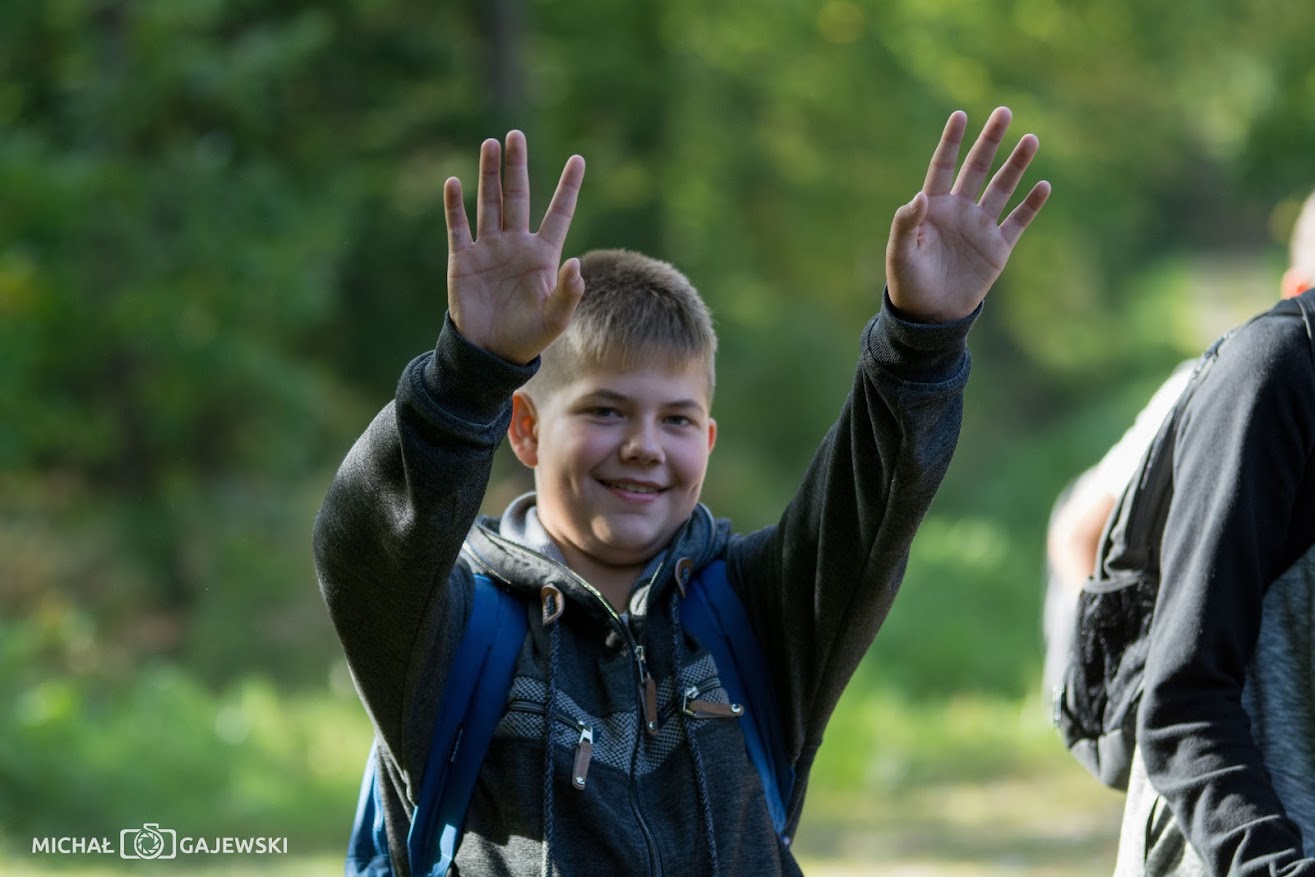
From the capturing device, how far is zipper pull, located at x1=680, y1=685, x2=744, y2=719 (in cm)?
227

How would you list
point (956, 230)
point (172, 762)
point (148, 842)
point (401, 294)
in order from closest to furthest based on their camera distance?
point (956, 230)
point (148, 842)
point (172, 762)
point (401, 294)

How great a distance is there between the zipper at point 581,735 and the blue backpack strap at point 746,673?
0.24 metres

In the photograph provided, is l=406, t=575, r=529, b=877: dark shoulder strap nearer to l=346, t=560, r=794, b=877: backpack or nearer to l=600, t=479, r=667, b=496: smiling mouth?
l=346, t=560, r=794, b=877: backpack

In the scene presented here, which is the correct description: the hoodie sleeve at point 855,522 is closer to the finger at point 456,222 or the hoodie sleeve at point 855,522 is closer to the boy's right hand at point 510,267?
the boy's right hand at point 510,267

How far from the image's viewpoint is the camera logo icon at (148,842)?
641 centimetres

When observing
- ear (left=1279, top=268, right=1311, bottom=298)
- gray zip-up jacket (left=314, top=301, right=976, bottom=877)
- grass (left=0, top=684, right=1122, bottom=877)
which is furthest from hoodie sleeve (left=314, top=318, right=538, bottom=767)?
grass (left=0, top=684, right=1122, bottom=877)

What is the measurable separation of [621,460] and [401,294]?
37.4 feet

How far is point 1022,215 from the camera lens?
2.21m

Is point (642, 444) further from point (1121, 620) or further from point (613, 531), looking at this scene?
point (1121, 620)

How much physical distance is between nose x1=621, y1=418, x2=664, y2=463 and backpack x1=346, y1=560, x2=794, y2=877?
225mm

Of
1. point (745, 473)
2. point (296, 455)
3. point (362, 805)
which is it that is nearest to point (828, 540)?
point (362, 805)

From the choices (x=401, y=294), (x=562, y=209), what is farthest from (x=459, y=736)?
(x=401, y=294)

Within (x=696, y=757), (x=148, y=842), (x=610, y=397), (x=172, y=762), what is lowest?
(x=696, y=757)

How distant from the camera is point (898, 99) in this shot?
59.2 ft
